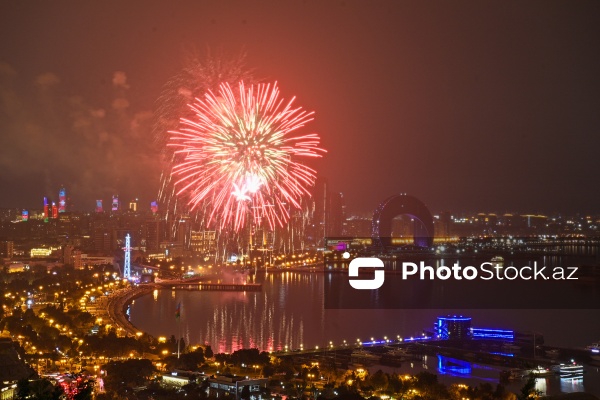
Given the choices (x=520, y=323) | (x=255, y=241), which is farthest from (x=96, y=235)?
(x=520, y=323)

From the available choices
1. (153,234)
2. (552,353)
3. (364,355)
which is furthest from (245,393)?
(153,234)

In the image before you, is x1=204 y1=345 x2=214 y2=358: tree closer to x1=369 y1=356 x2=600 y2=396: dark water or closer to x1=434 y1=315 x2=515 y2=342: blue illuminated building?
x1=369 y1=356 x2=600 y2=396: dark water

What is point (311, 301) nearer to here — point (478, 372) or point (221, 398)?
point (478, 372)

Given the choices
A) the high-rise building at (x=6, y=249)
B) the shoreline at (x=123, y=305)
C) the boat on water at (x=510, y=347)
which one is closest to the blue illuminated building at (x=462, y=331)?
the boat on water at (x=510, y=347)

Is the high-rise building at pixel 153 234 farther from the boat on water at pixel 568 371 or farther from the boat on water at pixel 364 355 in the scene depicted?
the boat on water at pixel 568 371

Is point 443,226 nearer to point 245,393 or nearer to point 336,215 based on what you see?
point 336,215

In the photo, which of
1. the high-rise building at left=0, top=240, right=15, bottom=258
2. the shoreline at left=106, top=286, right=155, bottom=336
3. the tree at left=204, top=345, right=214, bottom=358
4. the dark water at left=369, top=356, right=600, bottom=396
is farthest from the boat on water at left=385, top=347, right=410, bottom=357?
the high-rise building at left=0, top=240, right=15, bottom=258
